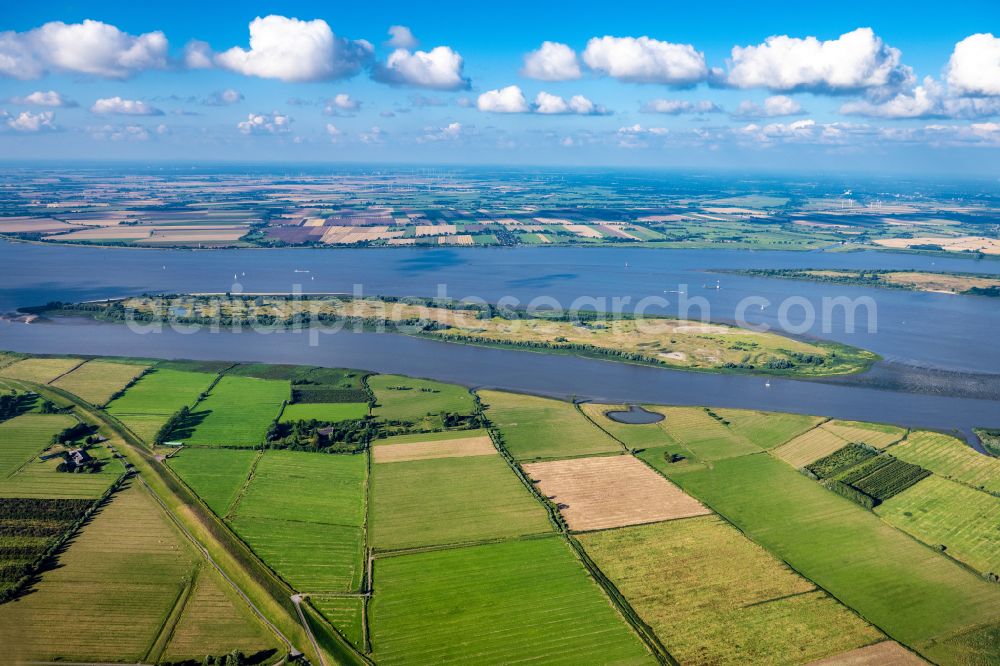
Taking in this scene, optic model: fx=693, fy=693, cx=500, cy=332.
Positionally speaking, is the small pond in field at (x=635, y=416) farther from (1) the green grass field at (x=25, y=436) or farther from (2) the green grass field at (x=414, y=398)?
(1) the green grass field at (x=25, y=436)

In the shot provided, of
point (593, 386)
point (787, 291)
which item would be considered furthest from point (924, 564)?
point (787, 291)

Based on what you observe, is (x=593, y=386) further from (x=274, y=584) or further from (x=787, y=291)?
(x=787, y=291)

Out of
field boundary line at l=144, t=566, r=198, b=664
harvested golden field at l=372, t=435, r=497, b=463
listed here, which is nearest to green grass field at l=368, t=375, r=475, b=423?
harvested golden field at l=372, t=435, r=497, b=463

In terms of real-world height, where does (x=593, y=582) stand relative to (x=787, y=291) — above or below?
below

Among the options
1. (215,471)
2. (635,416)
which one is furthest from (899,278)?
(215,471)

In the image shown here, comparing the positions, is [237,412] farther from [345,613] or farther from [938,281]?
[938,281]

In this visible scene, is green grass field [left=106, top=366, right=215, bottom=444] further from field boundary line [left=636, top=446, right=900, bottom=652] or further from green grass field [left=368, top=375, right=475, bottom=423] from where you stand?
field boundary line [left=636, top=446, right=900, bottom=652]
